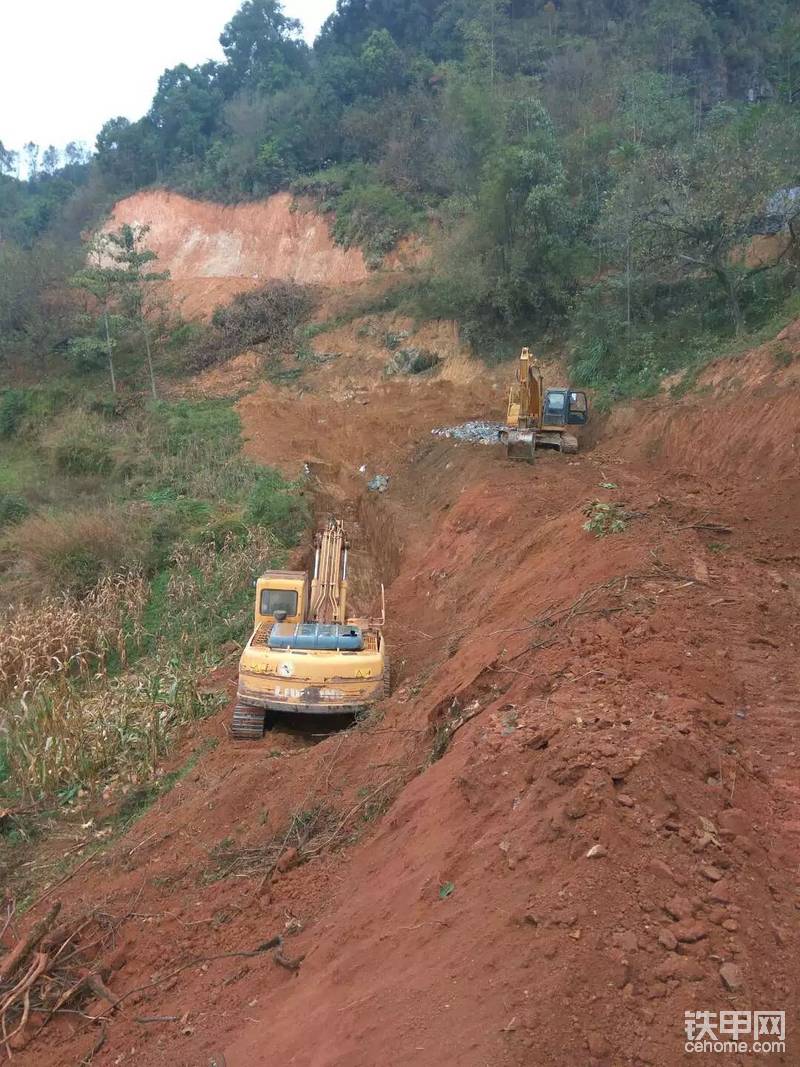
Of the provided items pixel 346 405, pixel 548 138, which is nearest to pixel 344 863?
pixel 346 405

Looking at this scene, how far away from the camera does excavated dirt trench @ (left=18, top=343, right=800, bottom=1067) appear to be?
12.4 ft

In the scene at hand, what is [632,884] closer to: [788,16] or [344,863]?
[344,863]

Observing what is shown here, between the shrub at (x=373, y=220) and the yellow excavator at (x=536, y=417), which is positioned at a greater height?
the shrub at (x=373, y=220)

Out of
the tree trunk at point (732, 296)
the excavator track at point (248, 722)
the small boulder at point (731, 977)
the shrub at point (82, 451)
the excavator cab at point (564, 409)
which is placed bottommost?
the excavator track at point (248, 722)

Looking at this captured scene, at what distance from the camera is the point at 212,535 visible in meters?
17.7

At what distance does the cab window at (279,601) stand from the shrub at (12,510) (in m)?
11.5

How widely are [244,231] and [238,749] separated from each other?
1630 inches

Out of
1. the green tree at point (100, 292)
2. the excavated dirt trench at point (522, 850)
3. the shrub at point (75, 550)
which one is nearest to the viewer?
the excavated dirt trench at point (522, 850)

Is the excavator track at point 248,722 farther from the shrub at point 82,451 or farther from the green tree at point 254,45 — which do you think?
the green tree at point 254,45

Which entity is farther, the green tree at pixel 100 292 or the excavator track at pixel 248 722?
the green tree at pixel 100 292

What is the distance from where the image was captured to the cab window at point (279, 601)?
11.2m

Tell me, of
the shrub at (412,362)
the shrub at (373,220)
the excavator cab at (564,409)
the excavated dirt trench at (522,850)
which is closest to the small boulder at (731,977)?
the excavated dirt trench at (522,850)

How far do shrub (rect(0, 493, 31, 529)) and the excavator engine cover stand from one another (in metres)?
12.6

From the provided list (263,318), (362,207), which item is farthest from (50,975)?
(362,207)
